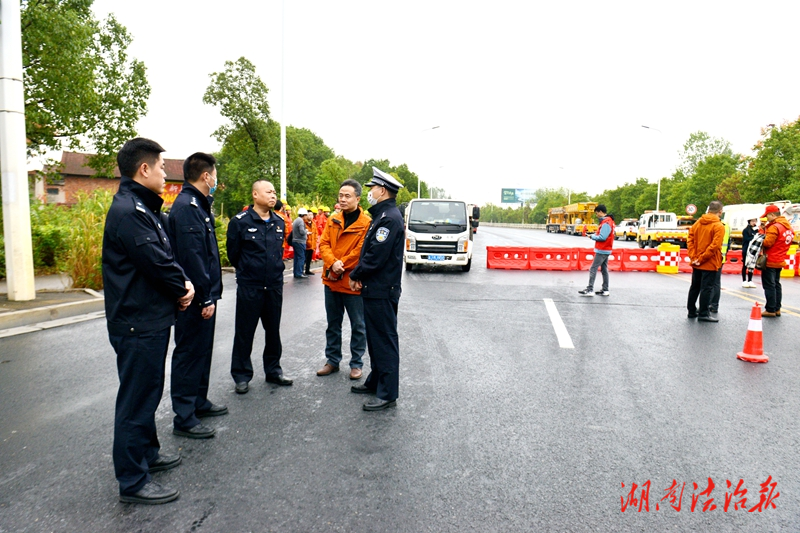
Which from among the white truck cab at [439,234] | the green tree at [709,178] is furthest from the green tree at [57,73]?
the green tree at [709,178]

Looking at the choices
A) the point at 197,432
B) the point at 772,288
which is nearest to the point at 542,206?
the point at 772,288

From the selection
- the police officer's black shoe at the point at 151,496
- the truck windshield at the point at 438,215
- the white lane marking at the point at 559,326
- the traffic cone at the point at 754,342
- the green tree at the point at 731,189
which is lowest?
the police officer's black shoe at the point at 151,496

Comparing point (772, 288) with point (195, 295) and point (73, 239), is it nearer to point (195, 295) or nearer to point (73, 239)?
point (195, 295)

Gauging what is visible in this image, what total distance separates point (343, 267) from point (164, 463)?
2415 millimetres

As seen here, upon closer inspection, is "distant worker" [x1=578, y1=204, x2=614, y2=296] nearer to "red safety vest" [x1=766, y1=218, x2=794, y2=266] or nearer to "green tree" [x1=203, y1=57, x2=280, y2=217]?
"red safety vest" [x1=766, y1=218, x2=794, y2=266]

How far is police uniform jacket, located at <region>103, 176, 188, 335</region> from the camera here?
298 centimetres

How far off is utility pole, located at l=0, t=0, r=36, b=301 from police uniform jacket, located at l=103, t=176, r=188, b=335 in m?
7.20

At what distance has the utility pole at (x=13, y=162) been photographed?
8.64m

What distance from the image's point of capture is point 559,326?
8078 mm

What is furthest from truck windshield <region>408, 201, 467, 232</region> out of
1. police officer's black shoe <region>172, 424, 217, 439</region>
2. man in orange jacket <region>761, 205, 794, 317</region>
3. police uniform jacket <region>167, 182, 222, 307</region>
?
police officer's black shoe <region>172, 424, 217, 439</region>

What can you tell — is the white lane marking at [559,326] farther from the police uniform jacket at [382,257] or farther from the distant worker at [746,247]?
the distant worker at [746,247]

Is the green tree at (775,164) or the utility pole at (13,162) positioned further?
the green tree at (775,164)

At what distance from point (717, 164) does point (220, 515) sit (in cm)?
6344

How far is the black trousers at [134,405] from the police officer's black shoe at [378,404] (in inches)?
70.8
